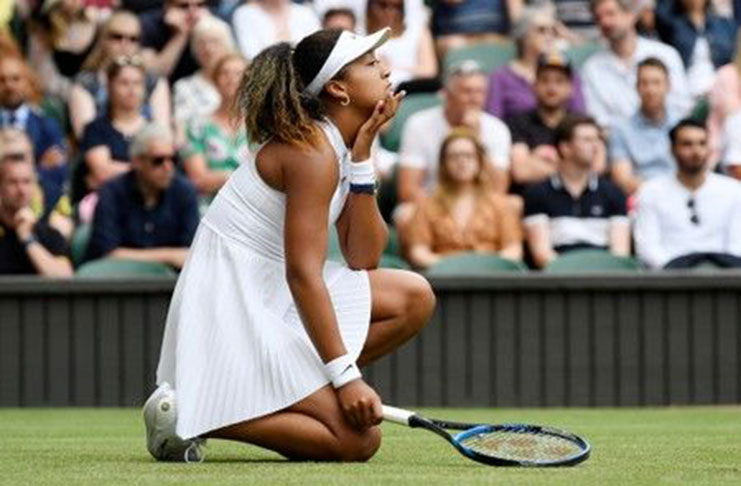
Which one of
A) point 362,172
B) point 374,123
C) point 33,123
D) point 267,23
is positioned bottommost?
point 362,172

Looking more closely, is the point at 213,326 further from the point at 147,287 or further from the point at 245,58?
the point at 245,58

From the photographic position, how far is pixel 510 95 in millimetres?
14398

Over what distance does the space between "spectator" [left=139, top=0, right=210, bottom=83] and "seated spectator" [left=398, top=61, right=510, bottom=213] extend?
5.80 feet

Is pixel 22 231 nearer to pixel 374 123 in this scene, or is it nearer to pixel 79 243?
pixel 79 243

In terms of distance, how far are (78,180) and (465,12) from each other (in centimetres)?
305

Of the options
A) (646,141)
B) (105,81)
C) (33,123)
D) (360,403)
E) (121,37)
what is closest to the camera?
(360,403)

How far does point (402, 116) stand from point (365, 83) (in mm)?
7389

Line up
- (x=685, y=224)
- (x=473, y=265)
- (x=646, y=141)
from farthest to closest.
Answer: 1. (x=646, y=141)
2. (x=685, y=224)
3. (x=473, y=265)

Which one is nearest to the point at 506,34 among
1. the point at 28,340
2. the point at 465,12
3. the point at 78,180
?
the point at 465,12

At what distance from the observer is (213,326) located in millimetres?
6781

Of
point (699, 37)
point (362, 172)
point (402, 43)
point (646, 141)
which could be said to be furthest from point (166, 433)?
point (699, 37)

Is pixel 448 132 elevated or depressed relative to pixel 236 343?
elevated

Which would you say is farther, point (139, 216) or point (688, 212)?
point (688, 212)

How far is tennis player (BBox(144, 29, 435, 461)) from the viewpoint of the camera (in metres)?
6.62
